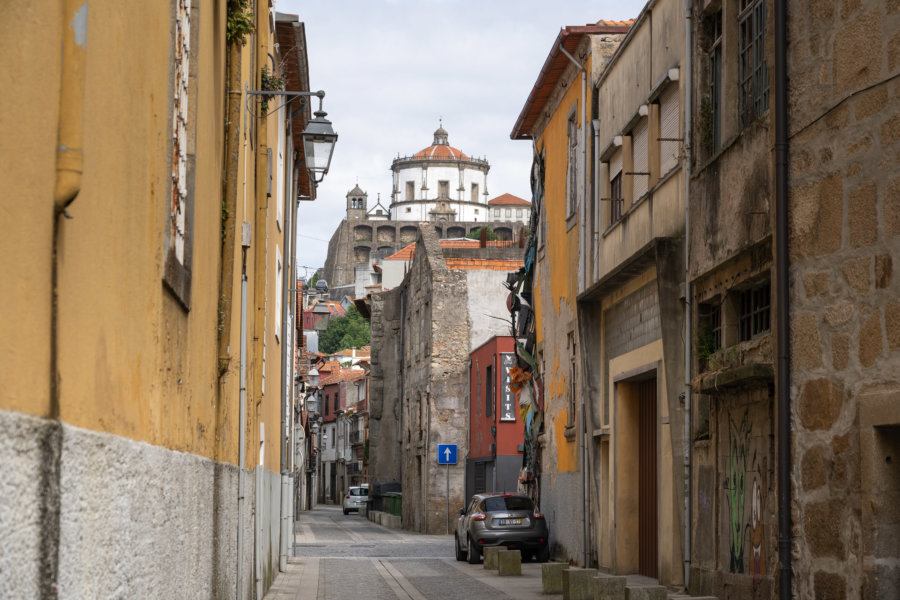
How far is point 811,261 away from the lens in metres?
8.31

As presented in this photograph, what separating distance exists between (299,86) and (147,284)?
20.4 m

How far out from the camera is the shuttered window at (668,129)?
18422 millimetres

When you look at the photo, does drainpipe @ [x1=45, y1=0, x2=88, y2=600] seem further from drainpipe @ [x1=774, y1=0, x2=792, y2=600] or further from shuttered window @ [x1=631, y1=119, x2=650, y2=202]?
shuttered window @ [x1=631, y1=119, x2=650, y2=202]

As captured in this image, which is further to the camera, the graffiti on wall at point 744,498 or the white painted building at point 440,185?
the white painted building at point 440,185

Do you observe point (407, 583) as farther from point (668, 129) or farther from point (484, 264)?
point (484, 264)

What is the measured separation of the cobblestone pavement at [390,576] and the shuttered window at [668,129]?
6.68 meters

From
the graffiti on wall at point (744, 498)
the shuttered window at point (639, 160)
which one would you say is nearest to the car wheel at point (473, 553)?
the shuttered window at point (639, 160)

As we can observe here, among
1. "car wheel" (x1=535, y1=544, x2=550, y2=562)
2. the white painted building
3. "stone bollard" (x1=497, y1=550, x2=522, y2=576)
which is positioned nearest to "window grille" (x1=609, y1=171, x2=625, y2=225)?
"stone bollard" (x1=497, y1=550, x2=522, y2=576)

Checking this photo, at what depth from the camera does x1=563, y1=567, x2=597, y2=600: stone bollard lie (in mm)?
16484

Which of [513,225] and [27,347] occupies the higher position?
[513,225]

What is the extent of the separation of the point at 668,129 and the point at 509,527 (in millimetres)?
10855

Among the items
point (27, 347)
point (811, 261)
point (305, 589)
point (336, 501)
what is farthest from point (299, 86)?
point (336, 501)

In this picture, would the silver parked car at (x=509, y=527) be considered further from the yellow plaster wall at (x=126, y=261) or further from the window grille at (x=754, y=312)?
the yellow plaster wall at (x=126, y=261)

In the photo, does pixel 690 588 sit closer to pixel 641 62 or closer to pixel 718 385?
pixel 718 385
